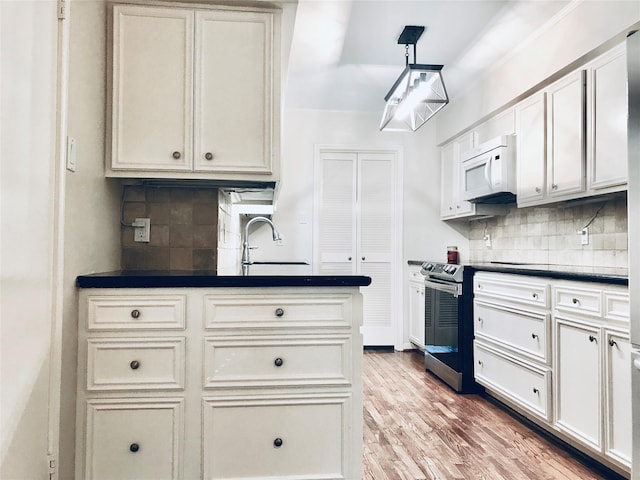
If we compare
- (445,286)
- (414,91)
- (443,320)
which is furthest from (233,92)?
(443,320)

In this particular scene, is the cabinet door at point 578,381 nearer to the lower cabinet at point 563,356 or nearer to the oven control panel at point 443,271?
the lower cabinet at point 563,356

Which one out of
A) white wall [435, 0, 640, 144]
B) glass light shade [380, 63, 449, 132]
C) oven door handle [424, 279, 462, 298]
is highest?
white wall [435, 0, 640, 144]

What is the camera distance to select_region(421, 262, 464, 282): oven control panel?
358cm

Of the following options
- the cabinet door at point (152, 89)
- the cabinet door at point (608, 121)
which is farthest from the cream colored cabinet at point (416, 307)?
the cabinet door at point (152, 89)

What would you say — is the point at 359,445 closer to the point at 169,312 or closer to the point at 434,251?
the point at 169,312

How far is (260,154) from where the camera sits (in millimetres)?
2059

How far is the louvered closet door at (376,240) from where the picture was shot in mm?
5016

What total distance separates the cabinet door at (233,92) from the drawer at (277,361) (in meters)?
0.75

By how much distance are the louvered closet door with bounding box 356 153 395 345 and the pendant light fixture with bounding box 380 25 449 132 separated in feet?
4.32

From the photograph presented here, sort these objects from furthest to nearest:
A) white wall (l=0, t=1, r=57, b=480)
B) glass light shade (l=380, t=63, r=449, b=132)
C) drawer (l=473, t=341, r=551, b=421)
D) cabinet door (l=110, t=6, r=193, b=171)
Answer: glass light shade (l=380, t=63, r=449, b=132)
drawer (l=473, t=341, r=551, b=421)
cabinet door (l=110, t=6, r=193, b=171)
white wall (l=0, t=1, r=57, b=480)

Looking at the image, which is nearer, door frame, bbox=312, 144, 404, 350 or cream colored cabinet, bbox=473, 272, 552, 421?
cream colored cabinet, bbox=473, 272, 552, 421

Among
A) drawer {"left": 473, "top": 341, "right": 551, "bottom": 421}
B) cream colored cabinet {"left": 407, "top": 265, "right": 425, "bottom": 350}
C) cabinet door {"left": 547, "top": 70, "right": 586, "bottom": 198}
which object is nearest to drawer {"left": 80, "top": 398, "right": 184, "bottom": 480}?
drawer {"left": 473, "top": 341, "right": 551, "bottom": 421}

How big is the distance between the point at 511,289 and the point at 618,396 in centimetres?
100

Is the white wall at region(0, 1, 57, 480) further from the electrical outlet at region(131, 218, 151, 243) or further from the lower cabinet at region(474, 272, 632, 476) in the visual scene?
the lower cabinet at region(474, 272, 632, 476)
